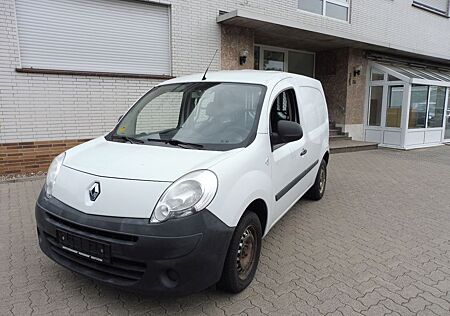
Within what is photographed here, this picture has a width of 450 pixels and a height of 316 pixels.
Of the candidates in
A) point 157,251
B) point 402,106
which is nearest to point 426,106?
point 402,106

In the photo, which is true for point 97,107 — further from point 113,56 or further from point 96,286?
point 96,286

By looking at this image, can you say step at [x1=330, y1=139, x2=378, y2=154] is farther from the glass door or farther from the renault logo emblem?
the renault logo emblem

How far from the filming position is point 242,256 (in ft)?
8.82

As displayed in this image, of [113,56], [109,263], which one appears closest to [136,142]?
[109,263]

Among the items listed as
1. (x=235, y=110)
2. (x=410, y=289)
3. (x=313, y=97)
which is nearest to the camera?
(x=410, y=289)

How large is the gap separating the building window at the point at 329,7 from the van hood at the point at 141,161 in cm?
903

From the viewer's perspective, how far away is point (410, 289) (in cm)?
285

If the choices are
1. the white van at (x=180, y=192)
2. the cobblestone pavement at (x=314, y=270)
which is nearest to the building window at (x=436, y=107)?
the cobblestone pavement at (x=314, y=270)

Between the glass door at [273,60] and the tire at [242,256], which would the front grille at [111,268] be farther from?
the glass door at [273,60]

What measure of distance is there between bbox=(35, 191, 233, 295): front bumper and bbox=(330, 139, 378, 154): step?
8.50m

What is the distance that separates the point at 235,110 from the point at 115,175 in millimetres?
1346

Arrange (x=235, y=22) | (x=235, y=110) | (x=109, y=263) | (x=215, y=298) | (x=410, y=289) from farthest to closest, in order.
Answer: (x=235, y=22)
(x=235, y=110)
(x=410, y=289)
(x=215, y=298)
(x=109, y=263)

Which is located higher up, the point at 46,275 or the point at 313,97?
the point at 313,97

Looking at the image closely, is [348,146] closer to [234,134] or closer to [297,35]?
→ [297,35]
